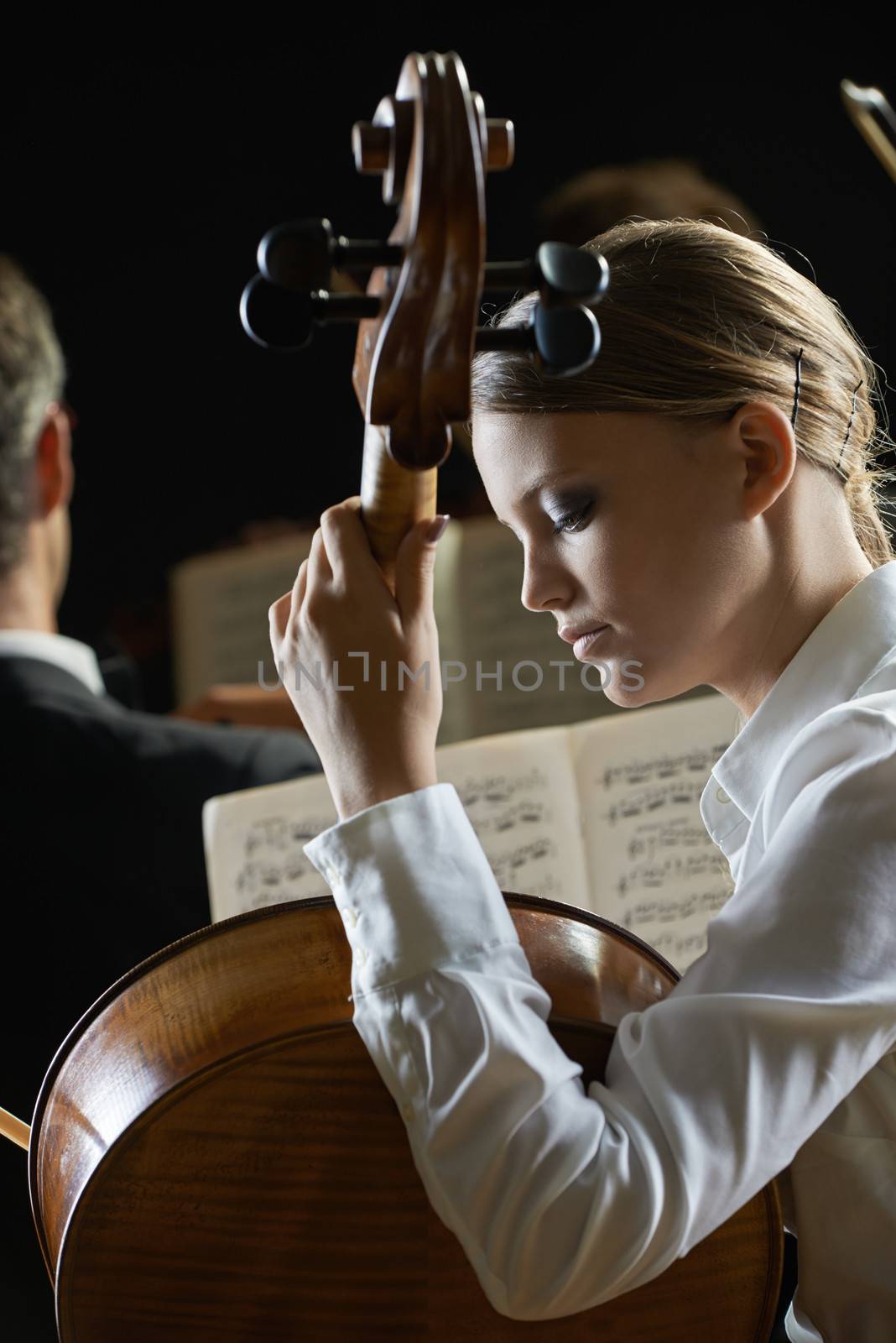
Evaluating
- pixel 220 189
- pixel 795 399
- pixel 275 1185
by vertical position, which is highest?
pixel 220 189

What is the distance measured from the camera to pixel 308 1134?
2.79 ft

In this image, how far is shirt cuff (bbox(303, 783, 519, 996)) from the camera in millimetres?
825

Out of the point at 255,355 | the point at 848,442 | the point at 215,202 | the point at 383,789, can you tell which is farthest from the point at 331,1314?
the point at 215,202

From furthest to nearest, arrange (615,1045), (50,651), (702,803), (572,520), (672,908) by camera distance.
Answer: (50,651)
(672,908)
(702,803)
(572,520)
(615,1045)

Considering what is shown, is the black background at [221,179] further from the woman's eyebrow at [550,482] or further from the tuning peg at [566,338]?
the tuning peg at [566,338]

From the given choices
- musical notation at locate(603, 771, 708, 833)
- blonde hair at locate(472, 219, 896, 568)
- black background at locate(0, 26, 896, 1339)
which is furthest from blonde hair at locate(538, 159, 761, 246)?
blonde hair at locate(472, 219, 896, 568)

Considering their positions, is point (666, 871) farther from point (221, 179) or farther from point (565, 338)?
point (221, 179)

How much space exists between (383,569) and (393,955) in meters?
0.25

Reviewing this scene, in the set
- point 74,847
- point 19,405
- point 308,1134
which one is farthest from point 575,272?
point 19,405

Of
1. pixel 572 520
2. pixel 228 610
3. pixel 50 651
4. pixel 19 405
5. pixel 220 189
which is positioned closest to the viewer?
pixel 572 520

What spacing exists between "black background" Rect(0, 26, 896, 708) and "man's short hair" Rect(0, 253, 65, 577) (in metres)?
0.36

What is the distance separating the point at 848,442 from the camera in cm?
113

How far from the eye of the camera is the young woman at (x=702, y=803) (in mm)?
782

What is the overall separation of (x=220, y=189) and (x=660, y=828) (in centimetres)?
171
